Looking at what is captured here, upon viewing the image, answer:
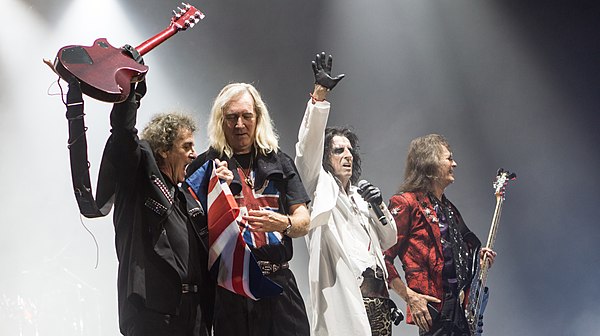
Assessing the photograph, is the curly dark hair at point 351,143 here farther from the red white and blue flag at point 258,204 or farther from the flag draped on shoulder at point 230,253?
the flag draped on shoulder at point 230,253

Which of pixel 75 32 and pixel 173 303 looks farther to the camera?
pixel 75 32

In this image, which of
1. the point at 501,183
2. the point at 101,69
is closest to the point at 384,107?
the point at 501,183

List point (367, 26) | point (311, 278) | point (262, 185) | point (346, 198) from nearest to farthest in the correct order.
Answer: point (262, 185) < point (311, 278) < point (346, 198) < point (367, 26)

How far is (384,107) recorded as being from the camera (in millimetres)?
6227

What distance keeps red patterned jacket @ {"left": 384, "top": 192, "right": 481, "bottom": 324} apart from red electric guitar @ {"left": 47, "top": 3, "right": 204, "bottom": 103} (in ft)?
7.58

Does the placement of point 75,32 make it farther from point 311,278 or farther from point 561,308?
point 561,308

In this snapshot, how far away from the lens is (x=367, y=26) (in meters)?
6.25

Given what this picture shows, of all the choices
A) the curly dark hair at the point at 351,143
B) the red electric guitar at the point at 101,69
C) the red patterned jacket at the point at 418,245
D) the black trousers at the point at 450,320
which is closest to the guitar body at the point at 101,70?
the red electric guitar at the point at 101,69

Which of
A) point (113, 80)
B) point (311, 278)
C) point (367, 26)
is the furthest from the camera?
point (367, 26)

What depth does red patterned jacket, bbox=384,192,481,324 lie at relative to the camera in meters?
4.63

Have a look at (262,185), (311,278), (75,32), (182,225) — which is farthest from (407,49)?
(182,225)

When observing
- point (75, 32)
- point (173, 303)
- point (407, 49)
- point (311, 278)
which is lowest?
point (173, 303)

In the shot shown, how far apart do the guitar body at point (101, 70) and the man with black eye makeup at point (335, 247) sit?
1.15 metres

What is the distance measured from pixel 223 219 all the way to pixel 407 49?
3781 mm
